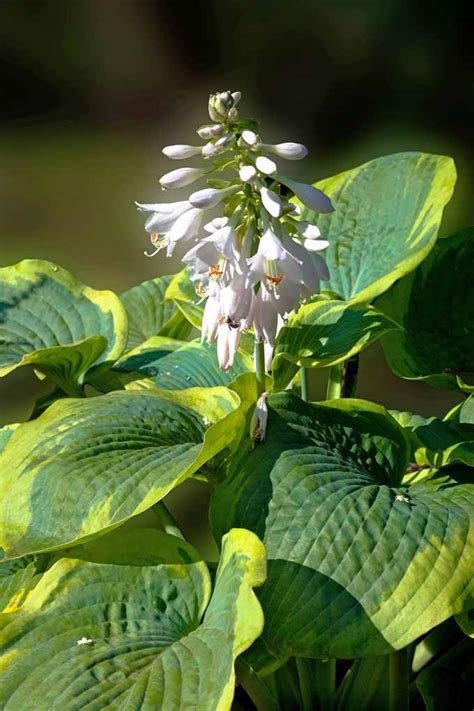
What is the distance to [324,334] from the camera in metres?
1.08

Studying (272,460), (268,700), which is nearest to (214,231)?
(272,460)

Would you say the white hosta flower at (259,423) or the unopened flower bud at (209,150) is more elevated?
the unopened flower bud at (209,150)

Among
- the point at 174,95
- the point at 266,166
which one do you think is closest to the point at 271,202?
the point at 266,166

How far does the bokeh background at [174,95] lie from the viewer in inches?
90.6

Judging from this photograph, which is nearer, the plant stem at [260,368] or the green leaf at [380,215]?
the plant stem at [260,368]

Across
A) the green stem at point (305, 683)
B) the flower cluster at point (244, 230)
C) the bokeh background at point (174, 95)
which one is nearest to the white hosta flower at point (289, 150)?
the flower cluster at point (244, 230)

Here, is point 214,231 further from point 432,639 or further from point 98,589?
point 432,639

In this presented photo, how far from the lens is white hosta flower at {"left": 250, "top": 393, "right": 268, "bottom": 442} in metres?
0.90

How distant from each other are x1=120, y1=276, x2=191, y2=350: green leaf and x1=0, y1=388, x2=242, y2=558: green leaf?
0.39 m

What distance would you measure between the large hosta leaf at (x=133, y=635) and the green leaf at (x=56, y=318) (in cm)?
34

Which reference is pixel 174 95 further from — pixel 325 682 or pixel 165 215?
pixel 325 682

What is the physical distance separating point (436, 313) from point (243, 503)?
453 millimetres

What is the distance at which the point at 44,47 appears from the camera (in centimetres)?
245

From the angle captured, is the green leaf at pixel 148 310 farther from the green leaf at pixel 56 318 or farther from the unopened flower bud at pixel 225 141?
the unopened flower bud at pixel 225 141
